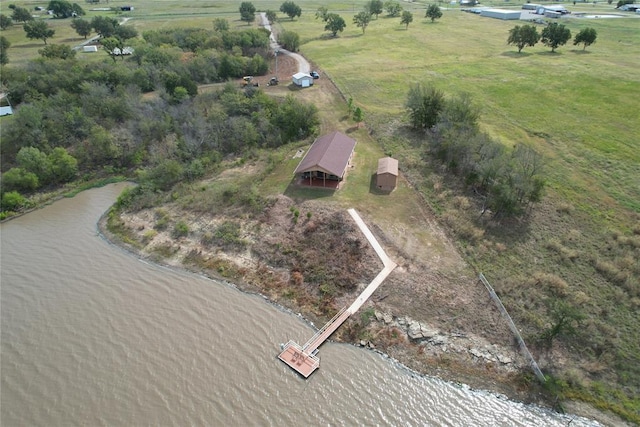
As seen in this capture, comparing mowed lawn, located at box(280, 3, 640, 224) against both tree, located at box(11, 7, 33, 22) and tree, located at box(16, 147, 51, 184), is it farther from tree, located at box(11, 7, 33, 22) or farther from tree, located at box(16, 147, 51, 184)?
tree, located at box(11, 7, 33, 22)

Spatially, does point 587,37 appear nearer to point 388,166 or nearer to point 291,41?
point 291,41

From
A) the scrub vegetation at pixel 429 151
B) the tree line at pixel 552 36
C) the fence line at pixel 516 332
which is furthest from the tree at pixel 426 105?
the tree line at pixel 552 36

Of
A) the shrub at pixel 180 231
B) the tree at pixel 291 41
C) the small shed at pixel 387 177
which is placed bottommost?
the shrub at pixel 180 231

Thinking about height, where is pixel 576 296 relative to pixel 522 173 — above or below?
below

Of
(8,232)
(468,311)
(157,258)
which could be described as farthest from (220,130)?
(468,311)

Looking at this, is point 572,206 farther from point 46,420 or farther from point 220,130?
point 46,420

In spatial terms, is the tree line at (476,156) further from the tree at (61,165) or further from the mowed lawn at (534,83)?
the tree at (61,165)
